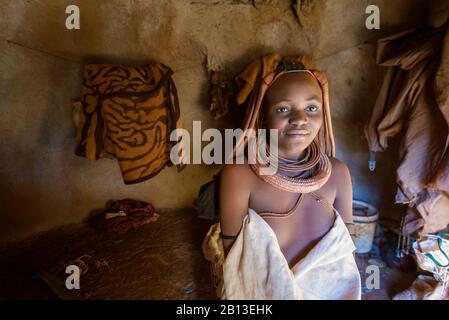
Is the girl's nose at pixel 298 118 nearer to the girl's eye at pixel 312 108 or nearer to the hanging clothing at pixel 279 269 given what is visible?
the girl's eye at pixel 312 108

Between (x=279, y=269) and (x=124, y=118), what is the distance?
1.31 metres

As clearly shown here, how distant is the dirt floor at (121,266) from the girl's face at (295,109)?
3.17 feet

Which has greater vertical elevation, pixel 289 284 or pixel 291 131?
pixel 291 131

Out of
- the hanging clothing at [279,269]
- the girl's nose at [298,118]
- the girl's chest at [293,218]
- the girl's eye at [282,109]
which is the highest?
the girl's eye at [282,109]

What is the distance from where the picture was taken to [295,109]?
3.37 feet

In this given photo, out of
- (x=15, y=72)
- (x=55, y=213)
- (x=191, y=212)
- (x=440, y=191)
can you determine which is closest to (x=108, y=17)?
(x=15, y=72)

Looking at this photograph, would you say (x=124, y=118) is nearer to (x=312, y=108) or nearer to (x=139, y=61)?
(x=139, y=61)

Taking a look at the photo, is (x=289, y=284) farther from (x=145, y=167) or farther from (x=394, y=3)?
(x=394, y=3)

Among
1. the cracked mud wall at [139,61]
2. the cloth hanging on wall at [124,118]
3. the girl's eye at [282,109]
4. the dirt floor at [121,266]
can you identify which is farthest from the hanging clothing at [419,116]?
the cloth hanging on wall at [124,118]

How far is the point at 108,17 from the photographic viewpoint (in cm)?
189

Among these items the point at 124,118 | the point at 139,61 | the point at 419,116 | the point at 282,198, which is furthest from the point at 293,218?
the point at 139,61

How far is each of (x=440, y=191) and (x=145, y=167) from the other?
176cm

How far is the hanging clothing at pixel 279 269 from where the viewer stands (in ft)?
3.19

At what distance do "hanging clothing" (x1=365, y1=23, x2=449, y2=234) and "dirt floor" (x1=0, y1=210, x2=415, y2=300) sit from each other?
549 millimetres
